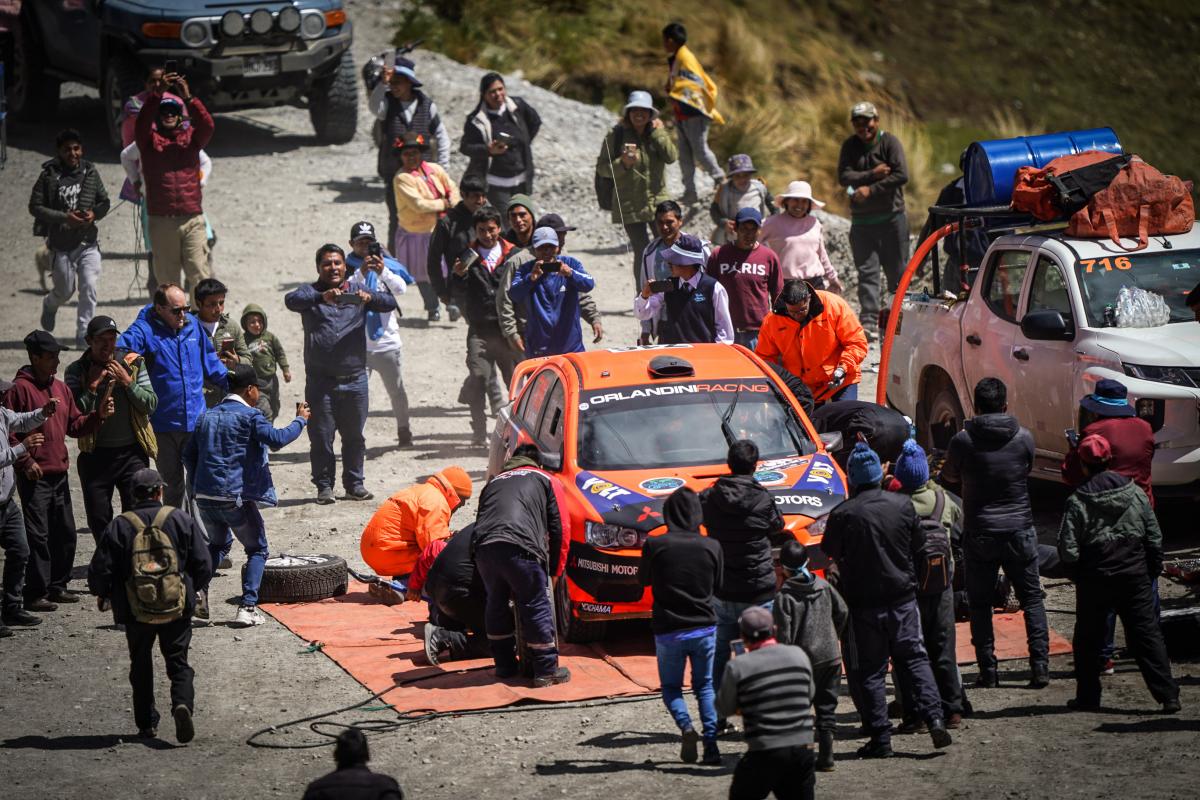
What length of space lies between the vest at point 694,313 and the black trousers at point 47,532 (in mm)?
4841

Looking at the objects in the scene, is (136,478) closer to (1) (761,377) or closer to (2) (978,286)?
(1) (761,377)

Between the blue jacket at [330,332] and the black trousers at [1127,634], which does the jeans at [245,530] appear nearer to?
the blue jacket at [330,332]

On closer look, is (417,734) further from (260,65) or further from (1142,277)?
(260,65)

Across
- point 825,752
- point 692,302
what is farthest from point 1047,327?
point 825,752

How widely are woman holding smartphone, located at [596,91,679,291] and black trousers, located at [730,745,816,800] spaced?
10872mm

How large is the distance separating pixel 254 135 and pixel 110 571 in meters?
16.9

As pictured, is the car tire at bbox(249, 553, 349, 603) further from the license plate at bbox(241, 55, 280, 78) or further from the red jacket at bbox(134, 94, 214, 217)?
the license plate at bbox(241, 55, 280, 78)

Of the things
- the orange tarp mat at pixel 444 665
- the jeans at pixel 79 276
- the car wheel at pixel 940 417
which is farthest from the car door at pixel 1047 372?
the jeans at pixel 79 276

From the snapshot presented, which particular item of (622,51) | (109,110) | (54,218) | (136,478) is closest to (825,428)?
(136,478)

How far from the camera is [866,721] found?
812 centimetres

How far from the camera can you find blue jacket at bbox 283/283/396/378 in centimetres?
1354

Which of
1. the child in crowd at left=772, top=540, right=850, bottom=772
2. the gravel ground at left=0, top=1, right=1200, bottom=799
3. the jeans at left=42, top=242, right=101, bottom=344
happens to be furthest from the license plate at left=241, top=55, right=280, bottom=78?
the child in crowd at left=772, top=540, right=850, bottom=772

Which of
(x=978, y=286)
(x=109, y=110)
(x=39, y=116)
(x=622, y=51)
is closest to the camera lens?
(x=978, y=286)

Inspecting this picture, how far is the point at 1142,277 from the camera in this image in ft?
38.7
